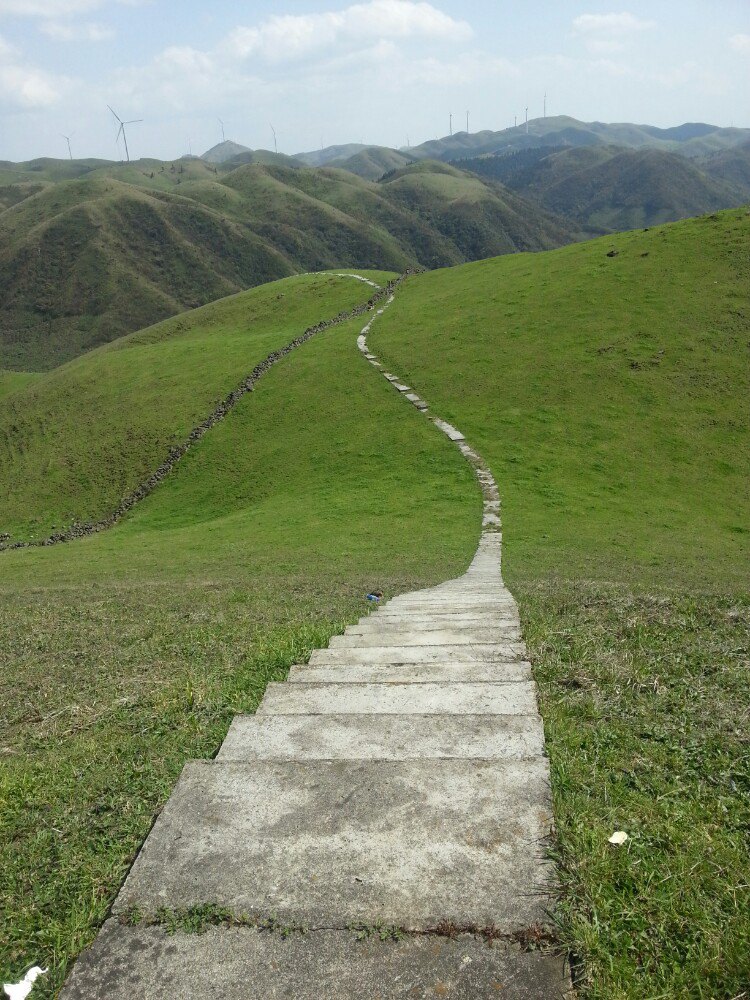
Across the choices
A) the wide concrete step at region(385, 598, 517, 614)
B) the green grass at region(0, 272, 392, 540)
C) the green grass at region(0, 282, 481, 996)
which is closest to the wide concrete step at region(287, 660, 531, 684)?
the green grass at region(0, 282, 481, 996)

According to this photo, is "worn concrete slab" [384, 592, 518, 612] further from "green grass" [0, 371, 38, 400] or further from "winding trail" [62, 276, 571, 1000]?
"green grass" [0, 371, 38, 400]

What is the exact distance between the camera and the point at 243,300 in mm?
78688

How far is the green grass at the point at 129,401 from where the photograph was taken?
45500mm

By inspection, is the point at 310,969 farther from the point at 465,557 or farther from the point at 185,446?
the point at 185,446

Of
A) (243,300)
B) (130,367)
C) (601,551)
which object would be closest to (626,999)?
(601,551)

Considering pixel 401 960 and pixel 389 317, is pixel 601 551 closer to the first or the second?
pixel 401 960

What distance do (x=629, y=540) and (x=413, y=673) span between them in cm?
2211

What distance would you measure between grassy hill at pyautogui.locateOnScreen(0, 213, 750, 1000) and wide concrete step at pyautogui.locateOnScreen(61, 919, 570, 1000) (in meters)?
0.43

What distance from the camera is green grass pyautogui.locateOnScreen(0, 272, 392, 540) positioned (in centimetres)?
4550

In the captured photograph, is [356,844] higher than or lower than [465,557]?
higher

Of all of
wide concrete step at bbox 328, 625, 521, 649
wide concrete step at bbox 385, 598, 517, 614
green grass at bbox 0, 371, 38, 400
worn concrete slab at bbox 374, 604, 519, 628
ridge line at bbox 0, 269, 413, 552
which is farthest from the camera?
green grass at bbox 0, 371, 38, 400

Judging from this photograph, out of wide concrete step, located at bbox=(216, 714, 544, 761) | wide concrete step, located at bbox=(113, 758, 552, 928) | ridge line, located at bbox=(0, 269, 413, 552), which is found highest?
wide concrete step, located at bbox=(113, 758, 552, 928)

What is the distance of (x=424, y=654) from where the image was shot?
902cm

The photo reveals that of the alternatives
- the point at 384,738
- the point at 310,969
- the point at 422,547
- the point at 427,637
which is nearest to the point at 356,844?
the point at 310,969
